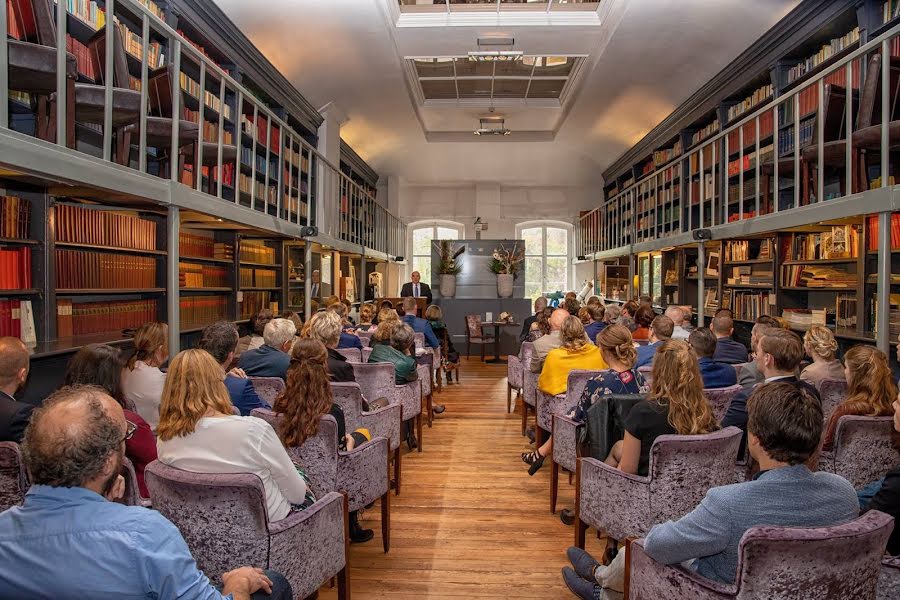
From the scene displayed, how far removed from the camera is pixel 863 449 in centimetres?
237

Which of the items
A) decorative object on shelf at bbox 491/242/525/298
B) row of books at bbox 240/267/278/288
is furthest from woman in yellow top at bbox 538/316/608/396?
decorative object on shelf at bbox 491/242/525/298

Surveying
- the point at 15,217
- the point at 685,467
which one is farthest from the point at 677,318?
the point at 15,217

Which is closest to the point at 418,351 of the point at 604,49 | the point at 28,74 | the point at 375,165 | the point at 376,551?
the point at 376,551

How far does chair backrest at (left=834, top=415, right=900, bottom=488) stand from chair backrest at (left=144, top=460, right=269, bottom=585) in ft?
7.29

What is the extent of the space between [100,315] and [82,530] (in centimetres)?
379

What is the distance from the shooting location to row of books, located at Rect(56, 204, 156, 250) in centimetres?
402

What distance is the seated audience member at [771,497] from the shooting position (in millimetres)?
1439

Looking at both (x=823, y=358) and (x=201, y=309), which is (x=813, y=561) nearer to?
(x=823, y=358)

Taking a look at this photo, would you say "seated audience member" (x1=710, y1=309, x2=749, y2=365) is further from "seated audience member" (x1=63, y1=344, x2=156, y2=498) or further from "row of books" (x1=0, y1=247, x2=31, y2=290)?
"row of books" (x1=0, y1=247, x2=31, y2=290)

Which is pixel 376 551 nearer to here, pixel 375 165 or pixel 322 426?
pixel 322 426

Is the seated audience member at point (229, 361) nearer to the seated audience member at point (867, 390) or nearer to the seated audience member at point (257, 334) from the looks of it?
the seated audience member at point (257, 334)

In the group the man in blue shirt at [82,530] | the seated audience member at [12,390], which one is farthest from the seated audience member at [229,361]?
the man in blue shirt at [82,530]

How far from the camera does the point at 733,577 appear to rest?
155 cm

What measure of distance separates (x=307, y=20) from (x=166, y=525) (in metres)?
6.76
